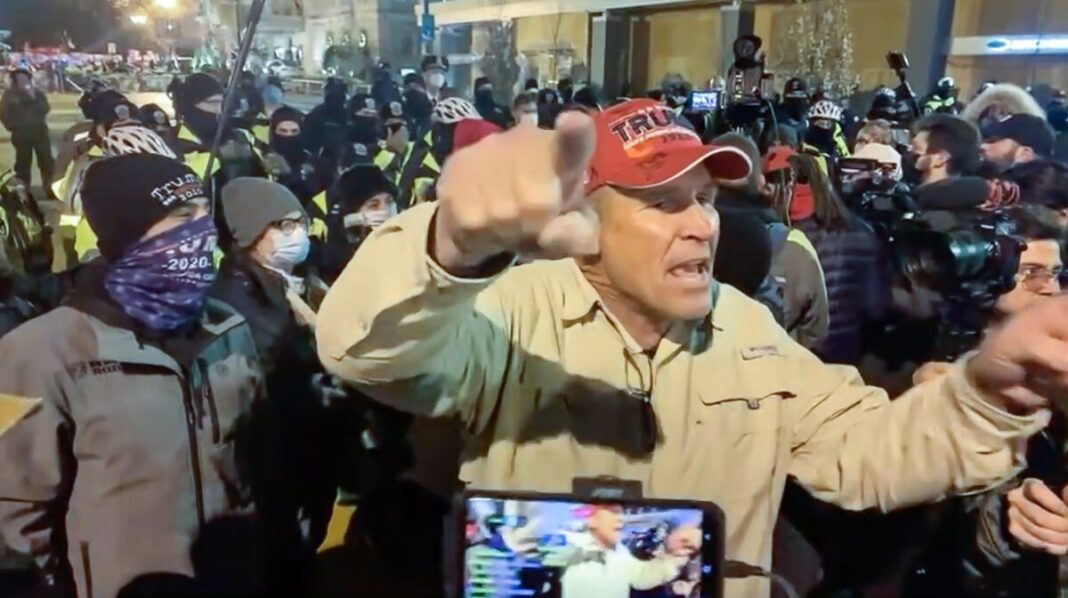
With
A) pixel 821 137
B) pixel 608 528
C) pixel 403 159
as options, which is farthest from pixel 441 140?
pixel 608 528

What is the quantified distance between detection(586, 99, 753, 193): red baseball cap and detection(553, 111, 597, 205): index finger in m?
0.31

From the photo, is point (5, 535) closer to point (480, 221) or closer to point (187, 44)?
point (480, 221)

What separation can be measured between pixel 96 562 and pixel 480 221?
1.06m

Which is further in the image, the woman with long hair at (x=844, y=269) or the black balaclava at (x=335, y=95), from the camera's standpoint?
the black balaclava at (x=335, y=95)

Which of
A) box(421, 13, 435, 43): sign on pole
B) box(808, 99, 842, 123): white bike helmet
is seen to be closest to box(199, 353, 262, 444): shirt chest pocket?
box(421, 13, 435, 43): sign on pole

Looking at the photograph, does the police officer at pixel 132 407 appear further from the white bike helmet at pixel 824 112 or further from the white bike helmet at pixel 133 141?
the white bike helmet at pixel 824 112

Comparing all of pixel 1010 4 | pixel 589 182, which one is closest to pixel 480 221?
pixel 589 182

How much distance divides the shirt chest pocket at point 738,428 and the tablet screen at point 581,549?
0.69 feet

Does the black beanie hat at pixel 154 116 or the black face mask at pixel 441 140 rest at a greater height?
the black beanie hat at pixel 154 116

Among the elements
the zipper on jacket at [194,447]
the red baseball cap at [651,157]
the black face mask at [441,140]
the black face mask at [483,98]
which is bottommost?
the zipper on jacket at [194,447]

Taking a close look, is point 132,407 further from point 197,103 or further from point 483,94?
point 483,94

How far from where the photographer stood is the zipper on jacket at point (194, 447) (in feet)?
4.72

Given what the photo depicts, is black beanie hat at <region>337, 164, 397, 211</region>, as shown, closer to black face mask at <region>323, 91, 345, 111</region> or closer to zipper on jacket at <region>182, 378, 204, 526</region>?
black face mask at <region>323, 91, 345, 111</region>

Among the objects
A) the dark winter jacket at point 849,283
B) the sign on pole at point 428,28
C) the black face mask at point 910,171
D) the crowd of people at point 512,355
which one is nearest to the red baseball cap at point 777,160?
the crowd of people at point 512,355
